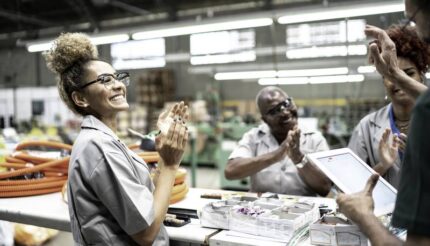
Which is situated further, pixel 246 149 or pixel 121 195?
pixel 246 149

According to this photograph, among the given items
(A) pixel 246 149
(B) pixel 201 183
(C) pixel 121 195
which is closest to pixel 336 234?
(C) pixel 121 195

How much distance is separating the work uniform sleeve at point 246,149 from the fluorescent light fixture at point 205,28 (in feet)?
7.30

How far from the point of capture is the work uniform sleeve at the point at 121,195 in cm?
128

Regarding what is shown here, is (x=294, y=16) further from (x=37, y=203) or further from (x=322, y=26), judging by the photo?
(x=322, y=26)

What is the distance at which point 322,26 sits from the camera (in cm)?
929

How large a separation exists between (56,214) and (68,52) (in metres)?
0.87

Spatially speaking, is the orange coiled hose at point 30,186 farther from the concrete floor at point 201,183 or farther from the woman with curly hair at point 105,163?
the concrete floor at point 201,183

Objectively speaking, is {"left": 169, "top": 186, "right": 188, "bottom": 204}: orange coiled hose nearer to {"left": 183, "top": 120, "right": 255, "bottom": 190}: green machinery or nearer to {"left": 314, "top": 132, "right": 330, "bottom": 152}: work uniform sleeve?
{"left": 314, "top": 132, "right": 330, "bottom": 152}: work uniform sleeve

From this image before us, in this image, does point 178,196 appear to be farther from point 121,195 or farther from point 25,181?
point 25,181

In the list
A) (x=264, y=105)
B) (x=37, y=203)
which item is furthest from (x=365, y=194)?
(x=37, y=203)

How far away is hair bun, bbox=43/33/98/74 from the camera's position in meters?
1.57

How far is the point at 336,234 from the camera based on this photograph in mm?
1309

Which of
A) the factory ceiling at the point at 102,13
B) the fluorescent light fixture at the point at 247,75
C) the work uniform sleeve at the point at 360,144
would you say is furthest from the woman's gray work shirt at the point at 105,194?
the factory ceiling at the point at 102,13

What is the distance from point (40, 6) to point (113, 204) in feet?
34.2
